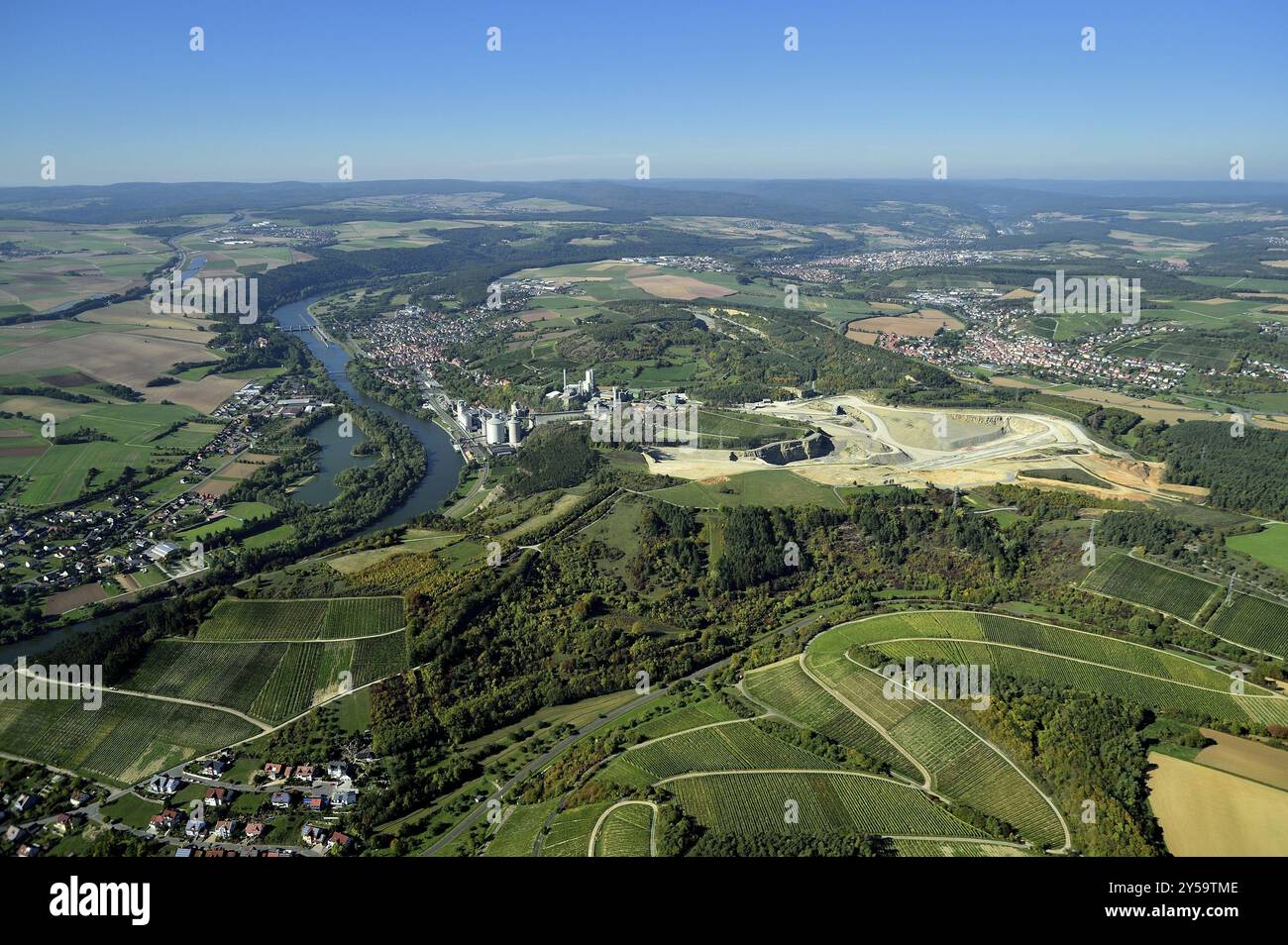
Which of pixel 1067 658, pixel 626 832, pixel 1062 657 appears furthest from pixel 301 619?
pixel 1067 658

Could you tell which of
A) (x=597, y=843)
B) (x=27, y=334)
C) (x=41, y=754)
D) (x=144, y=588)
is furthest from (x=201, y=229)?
(x=597, y=843)

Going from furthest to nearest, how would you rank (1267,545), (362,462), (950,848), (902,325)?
1. (902,325)
2. (362,462)
3. (1267,545)
4. (950,848)

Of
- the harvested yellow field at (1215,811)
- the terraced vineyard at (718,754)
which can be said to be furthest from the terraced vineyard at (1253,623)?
the terraced vineyard at (718,754)

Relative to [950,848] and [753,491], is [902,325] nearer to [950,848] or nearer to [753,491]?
[753,491]

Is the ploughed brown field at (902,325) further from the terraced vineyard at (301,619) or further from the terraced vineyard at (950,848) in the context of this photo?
the terraced vineyard at (950,848)

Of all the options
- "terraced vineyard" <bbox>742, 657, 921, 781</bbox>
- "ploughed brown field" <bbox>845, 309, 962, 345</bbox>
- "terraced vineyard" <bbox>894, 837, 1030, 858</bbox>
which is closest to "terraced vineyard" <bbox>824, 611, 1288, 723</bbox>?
"terraced vineyard" <bbox>742, 657, 921, 781</bbox>

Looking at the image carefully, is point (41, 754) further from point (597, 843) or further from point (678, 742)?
point (678, 742)

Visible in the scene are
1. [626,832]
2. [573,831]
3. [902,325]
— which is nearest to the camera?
[626,832]
